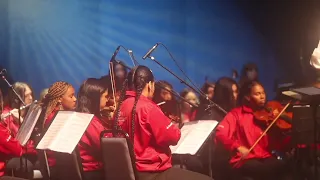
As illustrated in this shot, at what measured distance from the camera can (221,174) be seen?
5.00m

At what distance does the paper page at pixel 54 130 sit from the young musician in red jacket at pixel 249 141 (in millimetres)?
1592

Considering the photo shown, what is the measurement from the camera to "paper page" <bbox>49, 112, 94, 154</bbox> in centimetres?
372

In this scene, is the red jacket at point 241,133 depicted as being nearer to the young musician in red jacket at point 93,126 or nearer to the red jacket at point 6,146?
the young musician in red jacket at point 93,126

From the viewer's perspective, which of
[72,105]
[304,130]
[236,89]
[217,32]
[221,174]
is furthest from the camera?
[217,32]

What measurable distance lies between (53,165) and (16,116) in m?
1.22

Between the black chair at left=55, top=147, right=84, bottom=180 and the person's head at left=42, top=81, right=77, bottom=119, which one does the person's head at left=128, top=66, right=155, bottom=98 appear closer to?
the black chair at left=55, top=147, right=84, bottom=180

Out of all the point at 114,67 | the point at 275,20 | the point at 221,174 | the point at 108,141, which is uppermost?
the point at 275,20

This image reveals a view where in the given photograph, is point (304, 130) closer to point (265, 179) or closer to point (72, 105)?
point (265, 179)

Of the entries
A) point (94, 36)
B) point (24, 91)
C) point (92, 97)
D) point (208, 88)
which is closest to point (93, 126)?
point (92, 97)

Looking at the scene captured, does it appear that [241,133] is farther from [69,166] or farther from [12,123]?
[12,123]

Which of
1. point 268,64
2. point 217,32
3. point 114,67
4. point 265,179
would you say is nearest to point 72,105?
point 114,67

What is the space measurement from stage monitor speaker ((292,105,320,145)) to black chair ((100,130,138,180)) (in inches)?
52.3

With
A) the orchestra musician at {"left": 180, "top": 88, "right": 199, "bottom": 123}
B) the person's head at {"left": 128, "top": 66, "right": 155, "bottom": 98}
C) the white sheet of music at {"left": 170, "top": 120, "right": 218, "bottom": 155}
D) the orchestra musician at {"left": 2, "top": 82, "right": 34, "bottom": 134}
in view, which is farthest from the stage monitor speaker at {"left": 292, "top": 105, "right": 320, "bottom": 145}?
the orchestra musician at {"left": 2, "top": 82, "right": 34, "bottom": 134}

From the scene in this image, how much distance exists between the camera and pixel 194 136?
4070 mm
